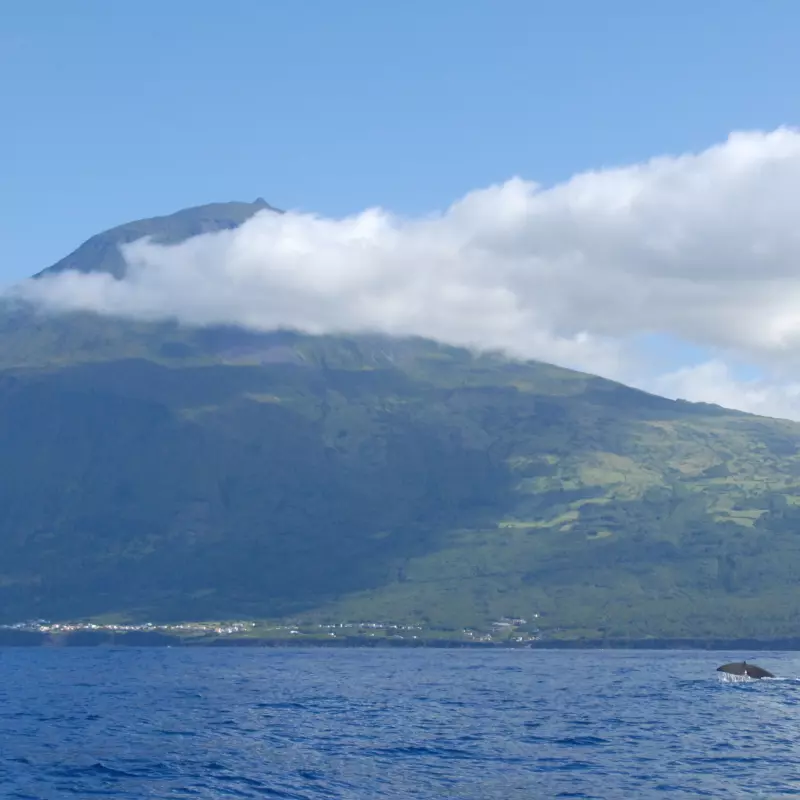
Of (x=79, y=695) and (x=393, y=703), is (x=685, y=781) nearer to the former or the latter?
(x=393, y=703)

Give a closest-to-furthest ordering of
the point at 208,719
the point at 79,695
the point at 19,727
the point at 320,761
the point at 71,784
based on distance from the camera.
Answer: the point at 71,784 → the point at 320,761 → the point at 19,727 → the point at 208,719 → the point at 79,695

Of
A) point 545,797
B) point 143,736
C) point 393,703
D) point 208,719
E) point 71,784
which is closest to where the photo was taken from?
point 545,797

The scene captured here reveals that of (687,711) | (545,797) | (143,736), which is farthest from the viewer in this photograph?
(687,711)

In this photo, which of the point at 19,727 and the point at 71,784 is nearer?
the point at 71,784

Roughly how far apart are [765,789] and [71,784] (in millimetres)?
56964

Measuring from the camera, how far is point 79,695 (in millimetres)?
199000

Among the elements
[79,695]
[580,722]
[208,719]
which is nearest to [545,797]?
[580,722]

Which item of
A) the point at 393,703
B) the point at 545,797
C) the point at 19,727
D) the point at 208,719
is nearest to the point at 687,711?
the point at 393,703

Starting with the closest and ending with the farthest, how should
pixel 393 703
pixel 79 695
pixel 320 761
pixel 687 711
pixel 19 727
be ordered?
pixel 320 761 → pixel 19 727 → pixel 687 711 → pixel 393 703 → pixel 79 695

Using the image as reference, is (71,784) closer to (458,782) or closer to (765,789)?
(458,782)

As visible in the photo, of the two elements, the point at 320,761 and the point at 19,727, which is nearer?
the point at 320,761

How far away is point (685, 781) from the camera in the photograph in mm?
102500

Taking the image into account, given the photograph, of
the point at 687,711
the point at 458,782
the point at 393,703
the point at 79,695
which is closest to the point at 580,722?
the point at 687,711

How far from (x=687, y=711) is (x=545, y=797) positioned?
7586 centimetres
